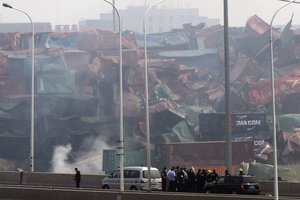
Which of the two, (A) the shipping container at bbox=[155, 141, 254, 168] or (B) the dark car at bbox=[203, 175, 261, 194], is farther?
(A) the shipping container at bbox=[155, 141, 254, 168]

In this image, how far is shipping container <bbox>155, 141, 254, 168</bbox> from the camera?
6512 centimetres

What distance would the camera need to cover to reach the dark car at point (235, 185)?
110 feet

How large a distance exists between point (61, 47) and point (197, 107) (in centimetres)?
1788

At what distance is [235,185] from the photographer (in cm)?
3381

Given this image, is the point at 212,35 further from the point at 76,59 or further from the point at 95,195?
the point at 95,195

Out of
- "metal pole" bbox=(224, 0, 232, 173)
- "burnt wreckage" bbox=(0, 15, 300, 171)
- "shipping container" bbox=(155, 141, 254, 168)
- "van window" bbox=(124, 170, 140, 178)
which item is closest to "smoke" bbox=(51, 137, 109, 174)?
"burnt wreckage" bbox=(0, 15, 300, 171)

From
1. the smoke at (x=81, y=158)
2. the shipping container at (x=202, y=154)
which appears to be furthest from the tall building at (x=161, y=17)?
the shipping container at (x=202, y=154)

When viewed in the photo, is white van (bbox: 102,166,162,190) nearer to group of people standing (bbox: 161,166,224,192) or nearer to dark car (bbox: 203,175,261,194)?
group of people standing (bbox: 161,166,224,192)

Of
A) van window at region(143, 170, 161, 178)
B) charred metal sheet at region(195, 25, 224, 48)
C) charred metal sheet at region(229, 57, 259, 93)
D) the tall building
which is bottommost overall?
van window at region(143, 170, 161, 178)

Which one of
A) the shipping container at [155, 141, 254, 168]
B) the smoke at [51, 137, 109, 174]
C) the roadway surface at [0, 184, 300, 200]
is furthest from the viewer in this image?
the smoke at [51, 137, 109, 174]

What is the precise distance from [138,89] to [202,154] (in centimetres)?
1537

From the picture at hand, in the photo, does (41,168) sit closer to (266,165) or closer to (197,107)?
(197,107)

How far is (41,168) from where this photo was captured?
244 ft

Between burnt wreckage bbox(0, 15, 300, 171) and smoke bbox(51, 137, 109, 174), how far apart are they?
0.71m
